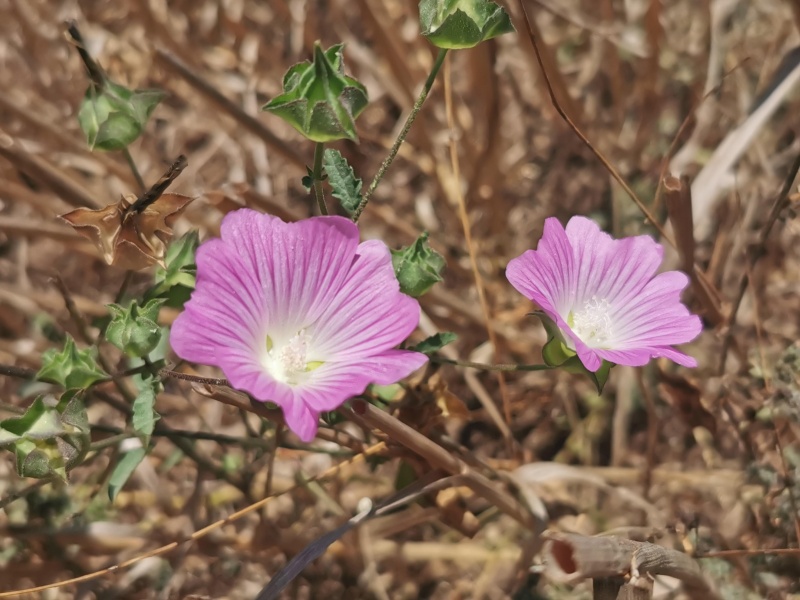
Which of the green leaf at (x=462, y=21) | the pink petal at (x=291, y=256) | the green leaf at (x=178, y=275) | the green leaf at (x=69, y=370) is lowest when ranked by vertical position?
the green leaf at (x=69, y=370)

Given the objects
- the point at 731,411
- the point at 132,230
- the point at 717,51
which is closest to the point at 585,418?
the point at 731,411

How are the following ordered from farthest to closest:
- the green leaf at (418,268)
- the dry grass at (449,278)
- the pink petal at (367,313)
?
the dry grass at (449,278) < the green leaf at (418,268) < the pink petal at (367,313)

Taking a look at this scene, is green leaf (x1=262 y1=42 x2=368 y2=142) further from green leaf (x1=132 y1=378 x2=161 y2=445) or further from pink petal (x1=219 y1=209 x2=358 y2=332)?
green leaf (x1=132 y1=378 x2=161 y2=445)

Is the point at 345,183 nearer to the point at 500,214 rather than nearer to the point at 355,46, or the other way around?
the point at 500,214

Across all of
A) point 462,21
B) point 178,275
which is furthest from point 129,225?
point 462,21

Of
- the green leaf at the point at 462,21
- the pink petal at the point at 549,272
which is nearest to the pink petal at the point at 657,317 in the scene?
the pink petal at the point at 549,272

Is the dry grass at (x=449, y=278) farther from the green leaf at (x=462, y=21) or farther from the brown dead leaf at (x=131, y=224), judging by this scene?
the green leaf at (x=462, y=21)
